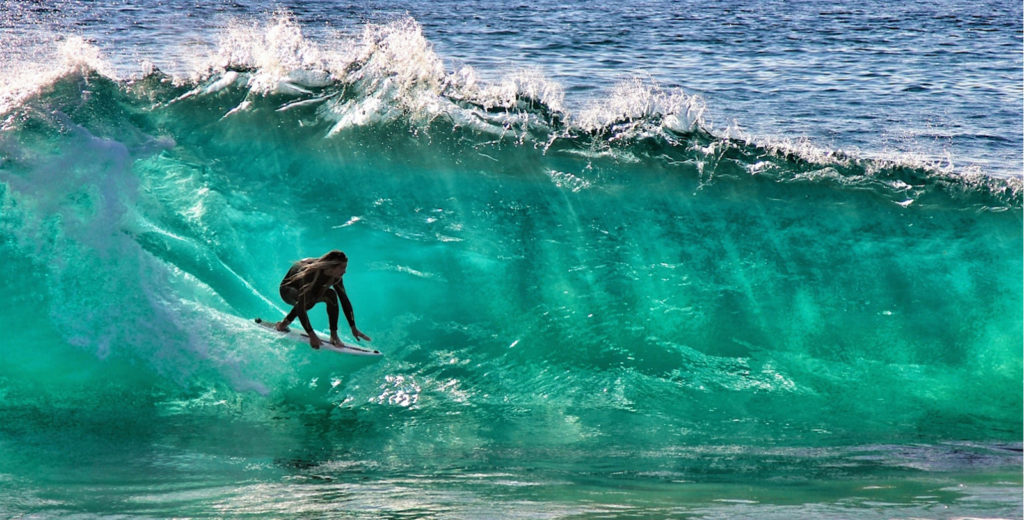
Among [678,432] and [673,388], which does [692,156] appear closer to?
[673,388]

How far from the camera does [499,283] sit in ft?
32.7

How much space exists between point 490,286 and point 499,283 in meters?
0.11

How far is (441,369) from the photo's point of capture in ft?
29.0

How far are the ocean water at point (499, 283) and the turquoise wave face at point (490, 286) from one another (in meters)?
0.04

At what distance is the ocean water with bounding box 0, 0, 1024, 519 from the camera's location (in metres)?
6.77

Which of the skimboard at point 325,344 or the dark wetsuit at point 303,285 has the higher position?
the dark wetsuit at point 303,285

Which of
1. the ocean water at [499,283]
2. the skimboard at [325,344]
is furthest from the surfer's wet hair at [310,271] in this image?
the ocean water at [499,283]

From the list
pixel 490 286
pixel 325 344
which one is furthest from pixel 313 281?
pixel 490 286

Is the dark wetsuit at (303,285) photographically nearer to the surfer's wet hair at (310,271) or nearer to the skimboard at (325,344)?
the surfer's wet hair at (310,271)

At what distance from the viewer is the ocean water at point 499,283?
267 inches

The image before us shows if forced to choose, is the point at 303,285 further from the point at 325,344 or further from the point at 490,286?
the point at 490,286

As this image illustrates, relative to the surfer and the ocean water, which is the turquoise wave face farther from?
the surfer

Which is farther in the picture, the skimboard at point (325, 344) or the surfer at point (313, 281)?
the skimboard at point (325, 344)

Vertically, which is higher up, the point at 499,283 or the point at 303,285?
the point at 303,285
